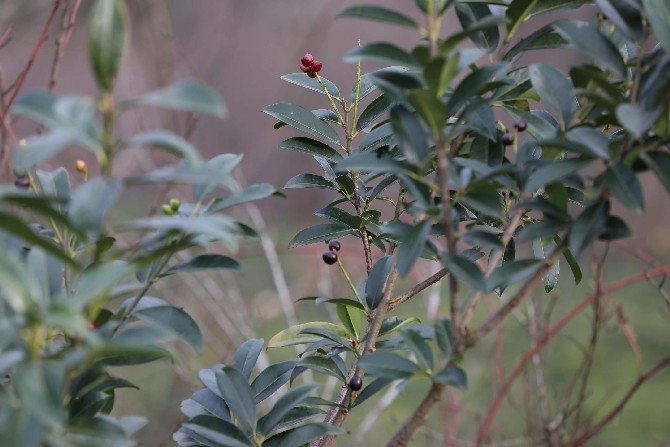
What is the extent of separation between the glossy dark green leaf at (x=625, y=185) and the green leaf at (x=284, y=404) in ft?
0.99

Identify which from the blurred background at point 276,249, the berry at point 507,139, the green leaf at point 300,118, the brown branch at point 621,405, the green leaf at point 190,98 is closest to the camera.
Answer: the green leaf at point 190,98

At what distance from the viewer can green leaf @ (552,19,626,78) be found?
0.68 meters

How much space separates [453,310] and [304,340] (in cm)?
26

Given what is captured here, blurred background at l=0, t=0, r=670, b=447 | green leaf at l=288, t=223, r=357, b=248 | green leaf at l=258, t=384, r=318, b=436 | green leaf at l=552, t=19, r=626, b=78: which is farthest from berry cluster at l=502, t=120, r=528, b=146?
blurred background at l=0, t=0, r=670, b=447

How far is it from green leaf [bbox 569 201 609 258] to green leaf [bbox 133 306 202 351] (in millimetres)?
303

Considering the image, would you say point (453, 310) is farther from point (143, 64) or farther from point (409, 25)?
point (143, 64)

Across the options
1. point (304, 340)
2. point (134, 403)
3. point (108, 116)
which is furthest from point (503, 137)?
point (134, 403)

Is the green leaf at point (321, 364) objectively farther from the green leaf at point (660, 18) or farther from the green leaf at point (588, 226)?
the green leaf at point (660, 18)

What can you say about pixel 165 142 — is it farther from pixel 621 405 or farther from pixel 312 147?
pixel 621 405

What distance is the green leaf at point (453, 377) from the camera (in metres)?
0.63

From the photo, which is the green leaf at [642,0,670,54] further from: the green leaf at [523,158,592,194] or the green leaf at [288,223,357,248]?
the green leaf at [288,223,357,248]

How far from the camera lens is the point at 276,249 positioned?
241 centimetres

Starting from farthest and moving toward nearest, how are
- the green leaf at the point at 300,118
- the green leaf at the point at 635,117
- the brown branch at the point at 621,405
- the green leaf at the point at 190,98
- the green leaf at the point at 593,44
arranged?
the brown branch at the point at 621,405
the green leaf at the point at 300,118
the green leaf at the point at 593,44
the green leaf at the point at 635,117
the green leaf at the point at 190,98

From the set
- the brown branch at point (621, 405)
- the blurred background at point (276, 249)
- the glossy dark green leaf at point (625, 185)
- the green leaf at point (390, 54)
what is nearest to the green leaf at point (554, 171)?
the glossy dark green leaf at point (625, 185)
